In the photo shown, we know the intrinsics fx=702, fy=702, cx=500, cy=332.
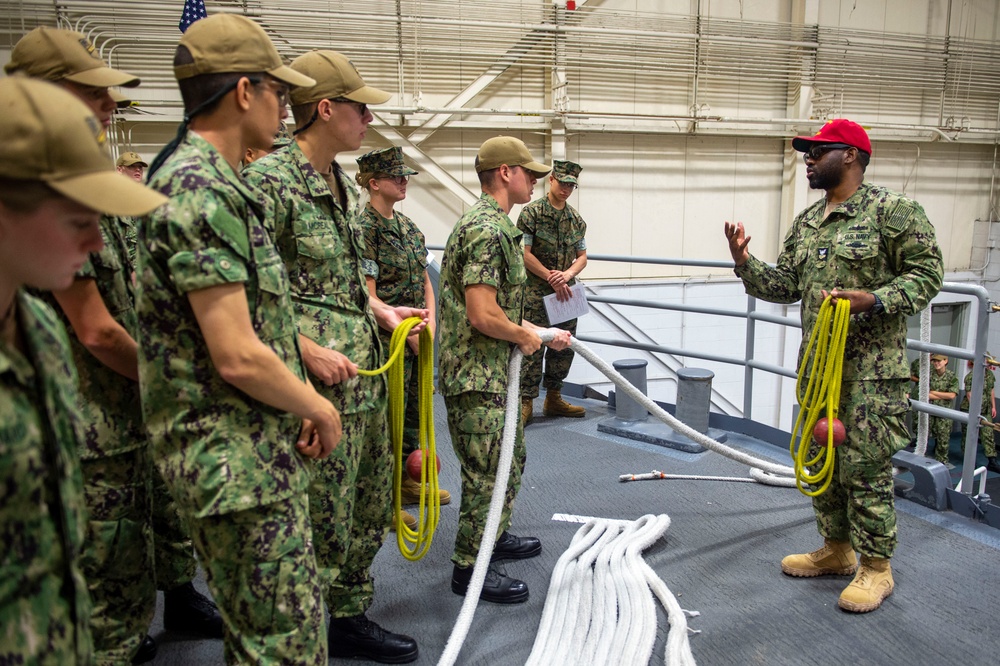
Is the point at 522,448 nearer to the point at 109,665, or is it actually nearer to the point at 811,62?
the point at 109,665

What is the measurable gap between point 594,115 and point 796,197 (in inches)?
102

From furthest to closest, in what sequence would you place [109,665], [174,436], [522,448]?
[522,448] → [109,665] → [174,436]

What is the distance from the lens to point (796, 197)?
25.7 ft

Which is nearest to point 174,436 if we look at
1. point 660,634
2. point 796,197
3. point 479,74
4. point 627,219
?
point 660,634

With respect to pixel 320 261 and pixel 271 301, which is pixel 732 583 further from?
pixel 271 301

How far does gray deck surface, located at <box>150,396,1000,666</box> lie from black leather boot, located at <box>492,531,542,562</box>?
0.04 metres

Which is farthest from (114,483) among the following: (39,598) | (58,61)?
(58,61)

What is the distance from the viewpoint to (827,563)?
270 cm

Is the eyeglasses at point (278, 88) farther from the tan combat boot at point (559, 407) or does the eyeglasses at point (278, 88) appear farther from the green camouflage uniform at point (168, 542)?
the tan combat boot at point (559, 407)

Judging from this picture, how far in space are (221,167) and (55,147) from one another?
525mm

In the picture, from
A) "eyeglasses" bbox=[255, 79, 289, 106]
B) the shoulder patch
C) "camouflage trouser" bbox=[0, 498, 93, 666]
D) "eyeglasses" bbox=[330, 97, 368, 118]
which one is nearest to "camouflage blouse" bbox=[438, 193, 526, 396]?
"eyeglasses" bbox=[330, 97, 368, 118]

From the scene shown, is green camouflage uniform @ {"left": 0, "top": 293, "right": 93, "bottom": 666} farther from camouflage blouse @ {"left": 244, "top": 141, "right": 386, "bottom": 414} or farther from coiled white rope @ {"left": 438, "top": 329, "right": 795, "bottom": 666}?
coiled white rope @ {"left": 438, "top": 329, "right": 795, "bottom": 666}

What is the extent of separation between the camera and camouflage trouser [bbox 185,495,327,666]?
4.54 ft

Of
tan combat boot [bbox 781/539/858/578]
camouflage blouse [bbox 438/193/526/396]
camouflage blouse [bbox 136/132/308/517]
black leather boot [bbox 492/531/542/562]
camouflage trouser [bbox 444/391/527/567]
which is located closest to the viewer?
camouflage blouse [bbox 136/132/308/517]
